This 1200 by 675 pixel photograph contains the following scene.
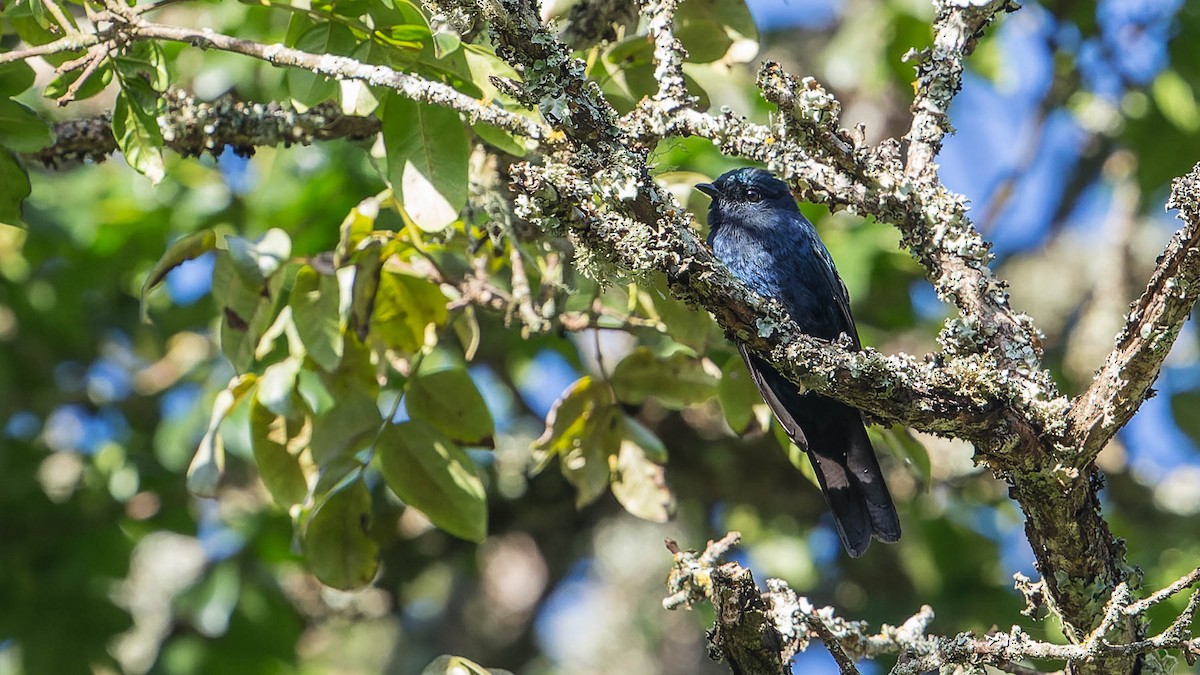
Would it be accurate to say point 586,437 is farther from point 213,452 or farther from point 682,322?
point 213,452

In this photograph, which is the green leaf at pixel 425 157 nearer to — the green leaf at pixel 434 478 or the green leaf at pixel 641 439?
the green leaf at pixel 434 478

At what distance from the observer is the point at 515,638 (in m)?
7.07

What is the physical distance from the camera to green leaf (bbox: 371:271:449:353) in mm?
3244

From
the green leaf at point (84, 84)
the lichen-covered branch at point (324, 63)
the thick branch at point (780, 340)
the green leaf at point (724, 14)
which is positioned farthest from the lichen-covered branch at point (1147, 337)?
the green leaf at point (84, 84)

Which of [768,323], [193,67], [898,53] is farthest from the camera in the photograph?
[193,67]

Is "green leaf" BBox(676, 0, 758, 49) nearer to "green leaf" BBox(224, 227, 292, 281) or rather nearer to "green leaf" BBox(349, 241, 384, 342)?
"green leaf" BBox(349, 241, 384, 342)

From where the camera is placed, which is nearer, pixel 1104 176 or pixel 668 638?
pixel 1104 176

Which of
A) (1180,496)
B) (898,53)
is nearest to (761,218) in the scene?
(898,53)

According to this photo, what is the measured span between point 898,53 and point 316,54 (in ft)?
10.8

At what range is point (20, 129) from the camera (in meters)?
2.73

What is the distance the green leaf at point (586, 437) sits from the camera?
3.32 meters

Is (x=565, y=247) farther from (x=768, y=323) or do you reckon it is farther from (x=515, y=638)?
(x=515, y=638)

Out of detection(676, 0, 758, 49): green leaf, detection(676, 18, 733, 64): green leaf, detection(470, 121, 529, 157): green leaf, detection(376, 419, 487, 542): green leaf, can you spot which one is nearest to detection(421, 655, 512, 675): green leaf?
A: detection(376, 419, 487, 542): green leaf

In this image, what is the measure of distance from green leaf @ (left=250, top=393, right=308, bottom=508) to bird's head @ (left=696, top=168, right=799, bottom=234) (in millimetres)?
1473
